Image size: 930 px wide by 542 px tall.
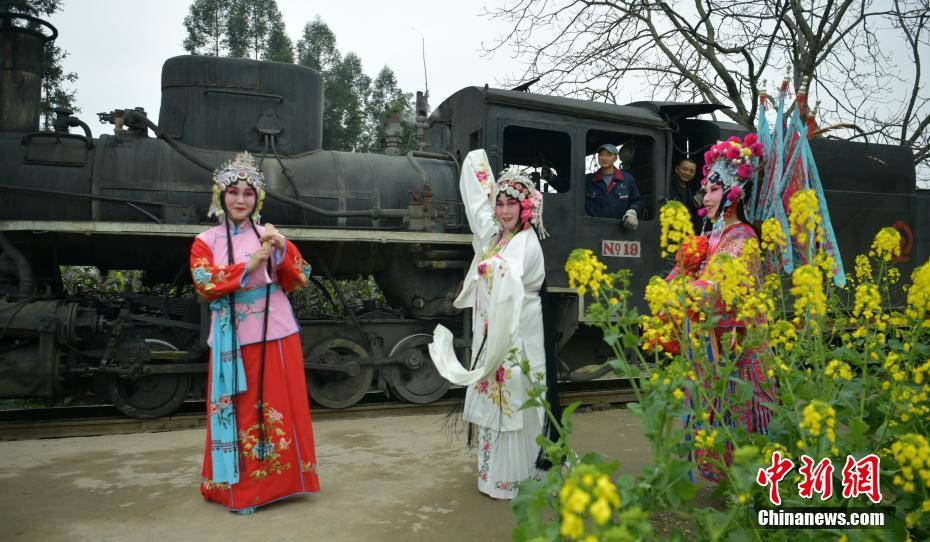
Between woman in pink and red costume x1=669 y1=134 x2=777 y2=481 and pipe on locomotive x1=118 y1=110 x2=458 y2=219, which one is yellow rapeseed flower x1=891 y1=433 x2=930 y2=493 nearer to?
woman in pink and red costume x1=669 y1=134 x2=777 y2=481

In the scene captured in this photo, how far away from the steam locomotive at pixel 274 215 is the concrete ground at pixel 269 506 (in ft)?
2.48

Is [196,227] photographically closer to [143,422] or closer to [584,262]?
[143,422]

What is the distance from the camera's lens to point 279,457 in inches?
144

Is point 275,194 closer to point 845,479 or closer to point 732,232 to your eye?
point 732,232

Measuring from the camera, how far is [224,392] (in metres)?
3.60

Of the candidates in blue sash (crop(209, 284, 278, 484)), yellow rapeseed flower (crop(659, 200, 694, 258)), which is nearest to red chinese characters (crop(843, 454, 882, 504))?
yellow rapeseed flower (crop(659, 200, 694, 258))

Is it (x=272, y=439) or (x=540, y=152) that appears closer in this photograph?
(x=272, y=439)

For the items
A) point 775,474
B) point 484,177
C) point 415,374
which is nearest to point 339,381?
point 415,374

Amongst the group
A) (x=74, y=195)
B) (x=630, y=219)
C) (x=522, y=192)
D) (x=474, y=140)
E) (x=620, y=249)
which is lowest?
(x=620, y=249)

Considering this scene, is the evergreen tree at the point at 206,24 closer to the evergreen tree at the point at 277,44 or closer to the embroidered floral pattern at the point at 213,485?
the evergreen tree at the point at 277,44

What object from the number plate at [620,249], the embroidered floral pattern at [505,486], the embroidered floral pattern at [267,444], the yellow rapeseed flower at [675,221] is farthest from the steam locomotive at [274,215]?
the yellow rapeseed flower at [675,221]

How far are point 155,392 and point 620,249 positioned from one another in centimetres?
431

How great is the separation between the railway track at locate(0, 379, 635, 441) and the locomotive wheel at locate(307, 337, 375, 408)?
0.10m

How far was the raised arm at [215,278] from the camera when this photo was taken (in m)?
3.53
